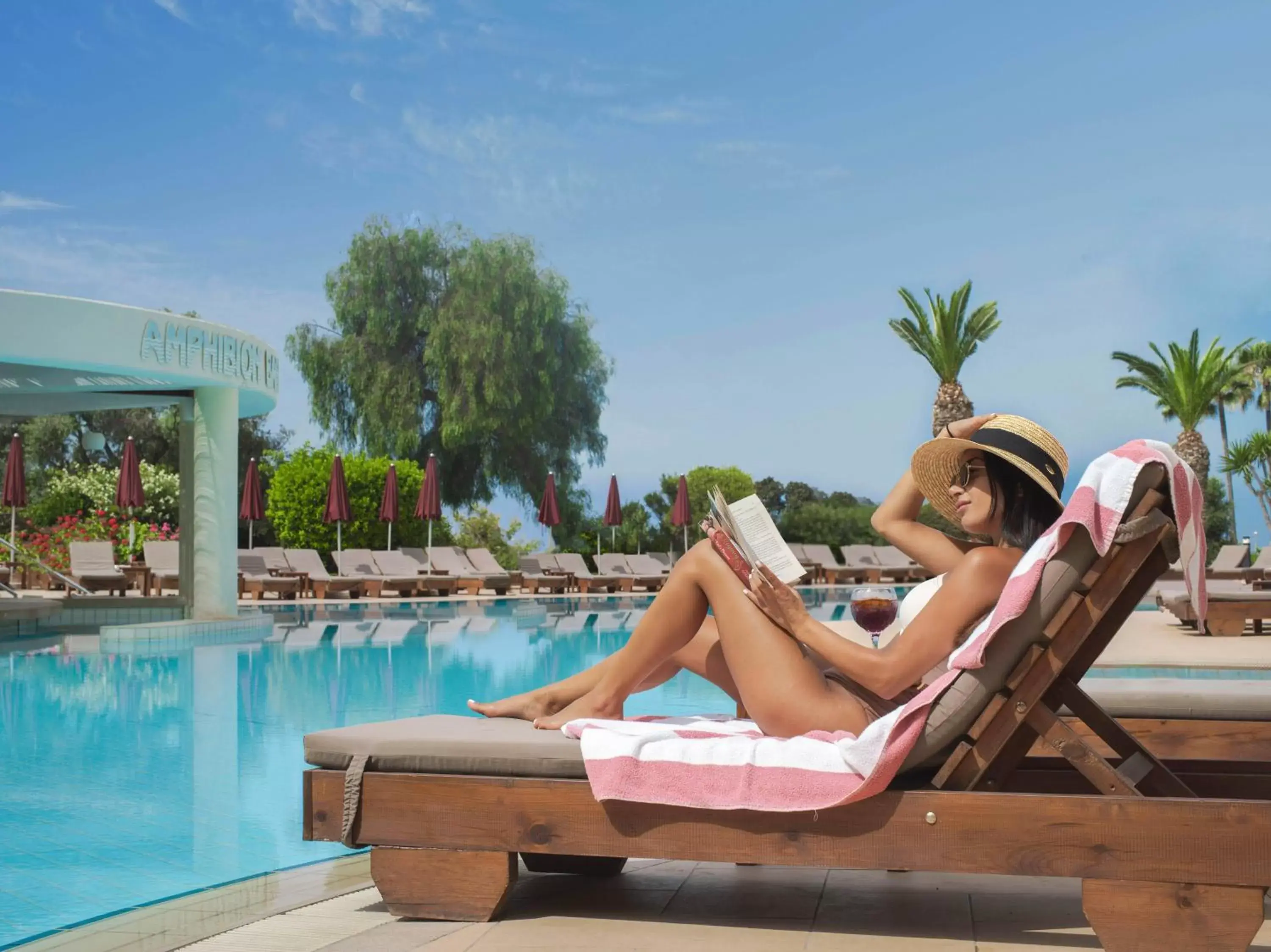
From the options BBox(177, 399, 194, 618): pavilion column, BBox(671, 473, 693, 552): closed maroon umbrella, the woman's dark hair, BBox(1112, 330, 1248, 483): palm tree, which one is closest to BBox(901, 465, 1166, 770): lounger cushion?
the woman's dark hair

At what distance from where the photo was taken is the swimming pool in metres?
3.98

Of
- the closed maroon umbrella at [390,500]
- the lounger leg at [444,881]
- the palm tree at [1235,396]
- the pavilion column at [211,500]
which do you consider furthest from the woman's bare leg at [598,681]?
the palm tree at [1235,396]

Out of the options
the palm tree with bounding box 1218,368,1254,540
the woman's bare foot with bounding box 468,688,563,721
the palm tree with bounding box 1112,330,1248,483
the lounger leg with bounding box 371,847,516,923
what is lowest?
the lounger leg with bounding box 371,847,516,923

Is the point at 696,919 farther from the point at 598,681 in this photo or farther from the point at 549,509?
the point at 549,509

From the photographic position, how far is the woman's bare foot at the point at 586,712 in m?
2.96

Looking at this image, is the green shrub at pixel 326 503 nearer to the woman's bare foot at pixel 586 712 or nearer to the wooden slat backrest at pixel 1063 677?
the woman's bare foot at pixel 586 712

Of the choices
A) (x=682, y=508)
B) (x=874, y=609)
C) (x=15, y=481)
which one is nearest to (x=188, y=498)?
(x=15, y=481)

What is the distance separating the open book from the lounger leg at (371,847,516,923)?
85cm

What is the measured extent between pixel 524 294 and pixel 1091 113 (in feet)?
112

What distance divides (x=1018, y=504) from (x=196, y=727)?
17.8 feet

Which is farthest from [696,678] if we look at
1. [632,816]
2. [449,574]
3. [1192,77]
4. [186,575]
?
[1192,77]

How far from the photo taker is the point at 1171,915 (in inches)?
92.7

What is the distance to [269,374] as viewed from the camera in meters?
14.9

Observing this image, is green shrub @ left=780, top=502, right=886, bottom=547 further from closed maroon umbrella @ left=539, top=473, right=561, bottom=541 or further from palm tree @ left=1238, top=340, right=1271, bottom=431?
palm tree @ left=1238, top=340, right=1271, bottom=431
